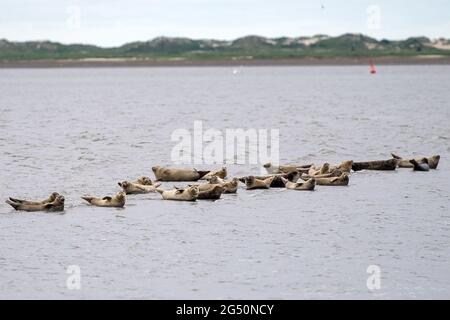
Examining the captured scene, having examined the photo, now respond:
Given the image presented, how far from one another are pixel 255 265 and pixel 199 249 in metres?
2.22

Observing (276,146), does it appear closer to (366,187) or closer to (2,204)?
(366,187)

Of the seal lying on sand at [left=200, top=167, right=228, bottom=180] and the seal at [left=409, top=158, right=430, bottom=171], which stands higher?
the seal lying on sand at [left=200, top=167, right=228, bottom=180]

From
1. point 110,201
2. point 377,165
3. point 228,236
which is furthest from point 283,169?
point 228,236

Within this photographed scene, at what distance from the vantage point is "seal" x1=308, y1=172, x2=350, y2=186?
34.5m

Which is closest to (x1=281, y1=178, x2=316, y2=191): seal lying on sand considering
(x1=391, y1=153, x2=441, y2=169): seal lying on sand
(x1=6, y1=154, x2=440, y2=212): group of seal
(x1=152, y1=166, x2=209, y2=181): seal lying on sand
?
(x1=6, y1=154, x2=440, y2=212): group of seal

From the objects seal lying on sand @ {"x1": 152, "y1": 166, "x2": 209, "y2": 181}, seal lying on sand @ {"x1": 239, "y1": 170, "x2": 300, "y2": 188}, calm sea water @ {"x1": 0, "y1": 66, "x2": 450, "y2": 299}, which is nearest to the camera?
calm sea water @ {"x1": 0, "y1": 66, "x2": 450, "y2": 299}

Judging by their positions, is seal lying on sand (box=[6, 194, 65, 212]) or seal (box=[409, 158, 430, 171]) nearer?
seal lying on sand (box=[6, 194, 65, 212])

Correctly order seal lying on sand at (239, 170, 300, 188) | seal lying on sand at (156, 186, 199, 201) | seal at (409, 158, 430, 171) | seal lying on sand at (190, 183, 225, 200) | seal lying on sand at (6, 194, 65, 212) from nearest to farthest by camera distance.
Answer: seal lying on sand at (6, 194, 65, 212), seal lying on sand at (156, 186, 199, 201), seal lying on sand at (190, 183, 225, 200), seal lying on sand at (239, 170, 300, 188), seal at (409, 158, 430, 171)

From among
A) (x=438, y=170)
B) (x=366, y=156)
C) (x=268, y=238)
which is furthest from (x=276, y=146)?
(x=268, y=238)

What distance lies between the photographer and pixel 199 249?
24.2 metres

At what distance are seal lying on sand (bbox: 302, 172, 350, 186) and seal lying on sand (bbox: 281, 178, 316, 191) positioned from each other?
4.38ft

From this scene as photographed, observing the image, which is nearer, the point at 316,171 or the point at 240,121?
the point at 316,171

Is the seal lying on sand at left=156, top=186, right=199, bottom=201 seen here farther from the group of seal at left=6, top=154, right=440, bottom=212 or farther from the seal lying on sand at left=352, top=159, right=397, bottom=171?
the seal lying on sand at left=352, top=159, right=397, bottom=171

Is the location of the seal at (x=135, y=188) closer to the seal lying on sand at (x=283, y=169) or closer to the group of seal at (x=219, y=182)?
the group of seal at (x=219, y=182)
